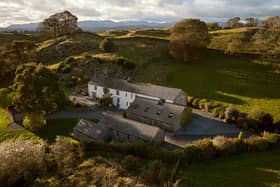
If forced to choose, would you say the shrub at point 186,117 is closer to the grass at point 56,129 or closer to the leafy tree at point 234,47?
the grass at point 56,129

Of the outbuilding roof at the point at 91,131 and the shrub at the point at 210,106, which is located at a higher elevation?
the shrub at the point at 210,106

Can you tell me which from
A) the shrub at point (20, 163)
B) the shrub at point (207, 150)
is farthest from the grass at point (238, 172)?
the shrub at point (20, 163)

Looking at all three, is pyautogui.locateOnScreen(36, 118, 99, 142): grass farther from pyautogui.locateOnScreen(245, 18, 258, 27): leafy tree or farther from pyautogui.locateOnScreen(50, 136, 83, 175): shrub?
pyautogui.locateOnScreen(245, 18, 258, 27): leafy tree

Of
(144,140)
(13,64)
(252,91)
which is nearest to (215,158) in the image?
(144,140)

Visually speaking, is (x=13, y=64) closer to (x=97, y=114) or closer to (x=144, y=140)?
(x=97, y=114)

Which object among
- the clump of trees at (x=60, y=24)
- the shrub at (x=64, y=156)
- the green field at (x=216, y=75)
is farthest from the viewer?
the clump of trees at (x=60, y=24)

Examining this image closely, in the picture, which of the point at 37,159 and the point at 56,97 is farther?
the point at 56,97
